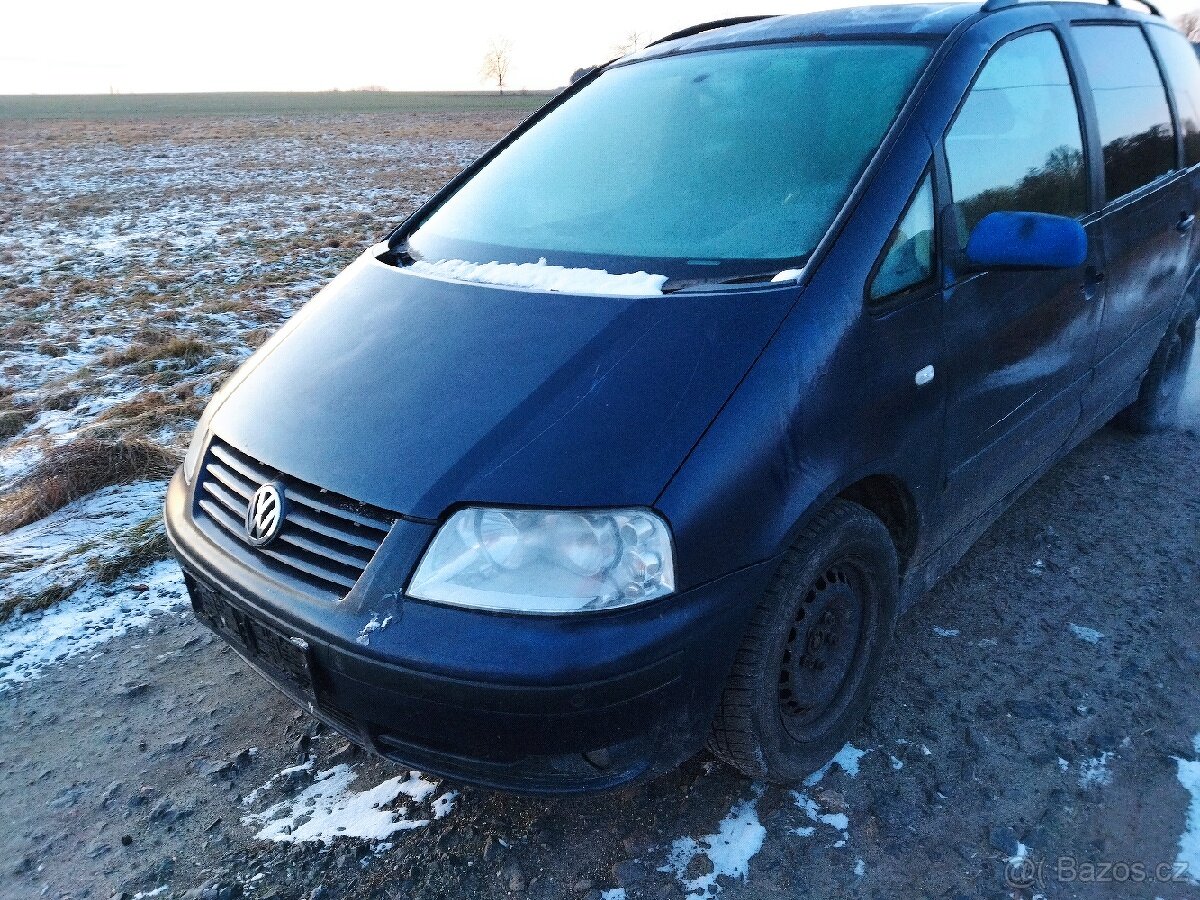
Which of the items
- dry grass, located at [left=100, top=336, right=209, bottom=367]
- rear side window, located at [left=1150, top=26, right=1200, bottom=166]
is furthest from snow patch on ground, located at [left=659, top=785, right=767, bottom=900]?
dry grass, located at [left=100, top=336, right=209, bottom=367]

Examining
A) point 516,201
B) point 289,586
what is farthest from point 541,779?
point 516,201

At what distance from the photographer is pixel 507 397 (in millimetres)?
1832

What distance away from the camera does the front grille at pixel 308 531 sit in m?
1.74

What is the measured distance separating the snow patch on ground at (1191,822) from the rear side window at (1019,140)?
1430 millimetres

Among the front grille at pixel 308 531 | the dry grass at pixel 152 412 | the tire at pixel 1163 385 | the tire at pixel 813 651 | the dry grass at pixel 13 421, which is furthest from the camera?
the dry grass at pixel 13 421

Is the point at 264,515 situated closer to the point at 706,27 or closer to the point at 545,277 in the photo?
the point at 545,277

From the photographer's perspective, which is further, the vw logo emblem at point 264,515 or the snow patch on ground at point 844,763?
the snow patch on ground at point 844,763

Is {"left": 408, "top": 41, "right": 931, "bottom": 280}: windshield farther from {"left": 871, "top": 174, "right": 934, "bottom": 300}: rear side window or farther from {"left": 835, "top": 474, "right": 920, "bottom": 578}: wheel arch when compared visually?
{"left": 835, "top": 474, "right": 920, "bottom": 578}: wheel arch

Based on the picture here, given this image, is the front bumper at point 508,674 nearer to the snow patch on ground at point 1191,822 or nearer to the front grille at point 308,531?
the front grille at point 308,531

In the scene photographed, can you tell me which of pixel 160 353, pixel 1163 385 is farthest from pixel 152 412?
pixel 1163 385

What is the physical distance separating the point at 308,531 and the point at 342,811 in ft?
2.57

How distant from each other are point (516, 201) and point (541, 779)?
68.2 inches

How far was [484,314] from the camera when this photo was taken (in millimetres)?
2090

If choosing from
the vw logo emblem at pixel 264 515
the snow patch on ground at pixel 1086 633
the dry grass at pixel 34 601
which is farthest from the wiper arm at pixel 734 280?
the dry grass at pixel 34 601
